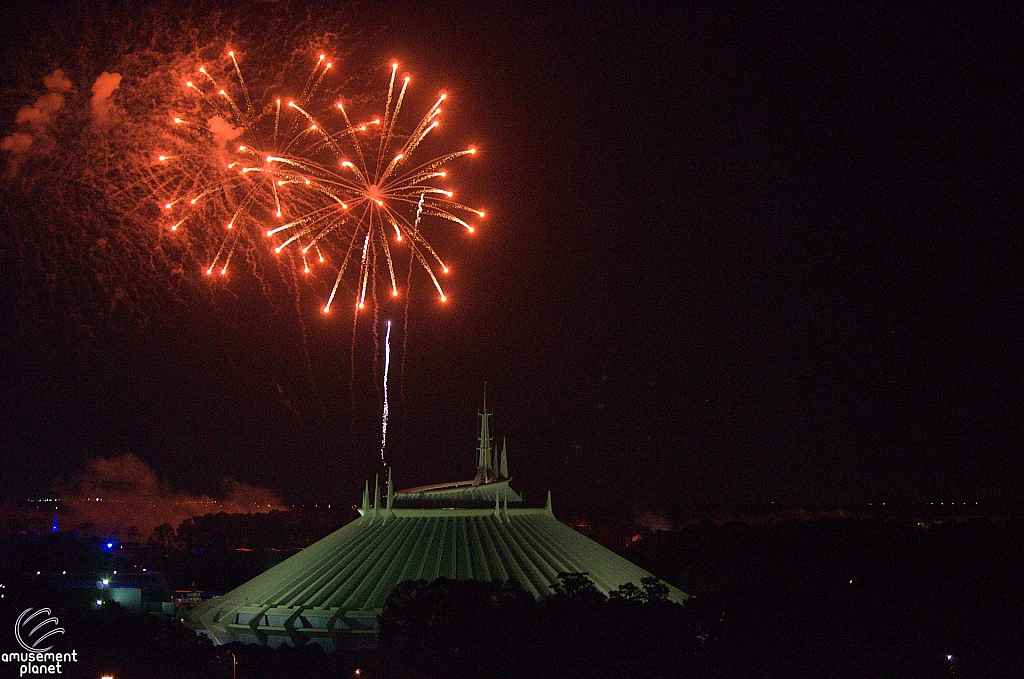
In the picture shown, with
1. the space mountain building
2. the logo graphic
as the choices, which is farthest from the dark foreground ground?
the space mountain building

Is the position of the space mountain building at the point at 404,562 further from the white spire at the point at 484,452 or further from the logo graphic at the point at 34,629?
the logo graphic at the point at 34,629

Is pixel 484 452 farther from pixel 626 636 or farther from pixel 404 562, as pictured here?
pixel 626 636

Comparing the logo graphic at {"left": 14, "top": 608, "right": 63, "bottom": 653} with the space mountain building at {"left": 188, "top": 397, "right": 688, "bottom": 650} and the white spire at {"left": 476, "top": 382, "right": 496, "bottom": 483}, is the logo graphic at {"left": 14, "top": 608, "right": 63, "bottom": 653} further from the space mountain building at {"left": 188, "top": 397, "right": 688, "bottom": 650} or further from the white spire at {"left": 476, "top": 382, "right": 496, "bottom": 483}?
the white spire at {"left": 476, "top": 382, "right": 496, "bottom": 483}

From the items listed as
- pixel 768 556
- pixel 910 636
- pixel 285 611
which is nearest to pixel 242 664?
pixel 285 611

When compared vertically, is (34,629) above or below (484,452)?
below

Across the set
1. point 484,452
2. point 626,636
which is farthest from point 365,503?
point 626,636

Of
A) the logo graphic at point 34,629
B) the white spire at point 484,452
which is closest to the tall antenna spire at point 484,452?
the white spire at point 484,452
